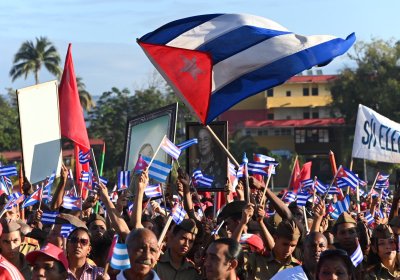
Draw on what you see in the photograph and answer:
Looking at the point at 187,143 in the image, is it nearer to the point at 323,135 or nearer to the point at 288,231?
the point at 288,231

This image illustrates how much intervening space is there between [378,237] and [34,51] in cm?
6633

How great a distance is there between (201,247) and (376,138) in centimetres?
839

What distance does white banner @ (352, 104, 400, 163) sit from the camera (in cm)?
1634

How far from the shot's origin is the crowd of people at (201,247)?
21.6 ft

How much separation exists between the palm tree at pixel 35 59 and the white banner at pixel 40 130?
2331 inches

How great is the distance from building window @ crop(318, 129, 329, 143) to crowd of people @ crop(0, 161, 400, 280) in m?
70.4

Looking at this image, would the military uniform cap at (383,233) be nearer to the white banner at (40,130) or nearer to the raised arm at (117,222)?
the raised arm at (117,222)

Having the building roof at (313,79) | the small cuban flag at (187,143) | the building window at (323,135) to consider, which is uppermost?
the building roof at (313,79)

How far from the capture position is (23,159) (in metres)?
13.4

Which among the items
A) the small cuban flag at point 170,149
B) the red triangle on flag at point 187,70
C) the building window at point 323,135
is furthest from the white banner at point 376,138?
the building window at point 323,135

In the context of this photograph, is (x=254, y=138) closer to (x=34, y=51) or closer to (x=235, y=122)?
(x=235, y=122)

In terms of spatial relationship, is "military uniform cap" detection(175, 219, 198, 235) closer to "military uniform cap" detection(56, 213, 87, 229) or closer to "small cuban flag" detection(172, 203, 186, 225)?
"small cuban flag" detection(172, 203, 186, 225)

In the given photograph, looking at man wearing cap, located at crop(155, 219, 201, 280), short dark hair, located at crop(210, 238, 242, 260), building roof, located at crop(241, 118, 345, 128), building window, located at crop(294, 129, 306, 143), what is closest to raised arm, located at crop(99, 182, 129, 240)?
man wearing cap, located at crop(155, 219, 201, 280)

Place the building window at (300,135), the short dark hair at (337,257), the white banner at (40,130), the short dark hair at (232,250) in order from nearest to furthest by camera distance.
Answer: the short dark hair at (337,257) → the short dark hair at (232,250) → the white banner at (40,130) → the building window at (300,135)
